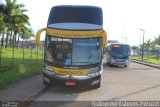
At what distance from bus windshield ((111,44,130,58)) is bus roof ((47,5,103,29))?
973 inches

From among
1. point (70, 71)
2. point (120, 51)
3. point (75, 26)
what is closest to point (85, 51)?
point (70, 71)

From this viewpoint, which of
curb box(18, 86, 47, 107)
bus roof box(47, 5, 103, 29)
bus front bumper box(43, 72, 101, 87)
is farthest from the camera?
bus roof box(47, 5, 103, 29)

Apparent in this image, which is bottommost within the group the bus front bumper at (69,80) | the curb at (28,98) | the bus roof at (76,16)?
the curb at (28,98)

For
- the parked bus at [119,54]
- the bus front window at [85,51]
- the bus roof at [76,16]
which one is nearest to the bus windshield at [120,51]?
the parked bus at [119,54]

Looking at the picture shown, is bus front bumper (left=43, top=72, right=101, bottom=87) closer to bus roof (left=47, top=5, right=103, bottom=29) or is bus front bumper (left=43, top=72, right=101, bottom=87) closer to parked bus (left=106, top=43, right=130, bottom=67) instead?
bus roof (left=47, top=5, right=103, bottom=29)

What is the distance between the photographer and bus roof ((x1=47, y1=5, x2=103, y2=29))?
17.9 metres

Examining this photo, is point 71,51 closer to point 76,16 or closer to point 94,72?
point 94,72

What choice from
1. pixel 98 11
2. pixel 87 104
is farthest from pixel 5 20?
pixel 87 104

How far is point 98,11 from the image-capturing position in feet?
59.1

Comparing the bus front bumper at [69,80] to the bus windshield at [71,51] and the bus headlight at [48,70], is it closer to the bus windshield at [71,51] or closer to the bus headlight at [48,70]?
the bus headlight at [48,70]

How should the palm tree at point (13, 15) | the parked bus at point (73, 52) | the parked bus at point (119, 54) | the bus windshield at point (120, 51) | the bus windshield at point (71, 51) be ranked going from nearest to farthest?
the parked bus at point (73, 52) < the bus windshield at point (71, 51) < the parked bus at point (119, 54) < the bus windshield at point (120, 51) < the palm tree at point (13, 15)

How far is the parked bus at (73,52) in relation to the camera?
54.7ft

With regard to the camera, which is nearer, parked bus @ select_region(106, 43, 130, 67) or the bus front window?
the bus front window

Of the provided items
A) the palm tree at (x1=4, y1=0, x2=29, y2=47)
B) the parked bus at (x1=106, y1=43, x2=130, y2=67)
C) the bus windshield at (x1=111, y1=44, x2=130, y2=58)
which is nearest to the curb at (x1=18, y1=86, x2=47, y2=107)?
the parked bus at (x1=106, y1=43, x2=130, y2=67)
